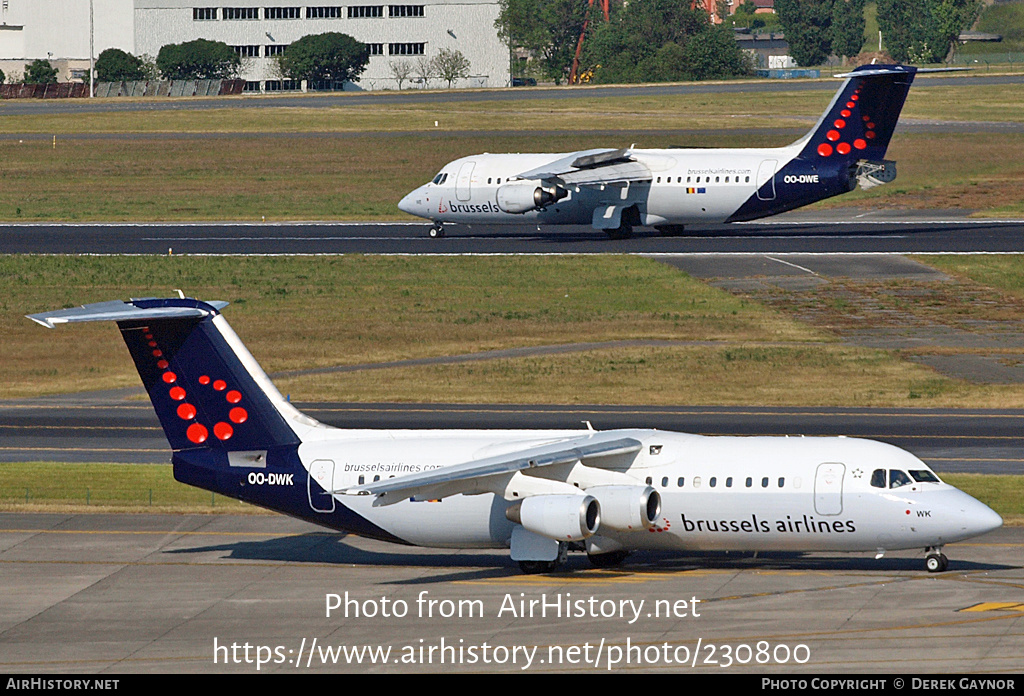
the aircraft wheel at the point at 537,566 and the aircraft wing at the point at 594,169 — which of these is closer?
the aircraft wheel at the point at 537,566

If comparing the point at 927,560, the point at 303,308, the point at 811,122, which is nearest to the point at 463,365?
the point at 303,308

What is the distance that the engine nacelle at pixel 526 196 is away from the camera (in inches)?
3278

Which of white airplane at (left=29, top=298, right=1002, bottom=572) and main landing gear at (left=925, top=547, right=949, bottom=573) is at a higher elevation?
white airplane at (left=29, top=298, right=1002, bottom=572)

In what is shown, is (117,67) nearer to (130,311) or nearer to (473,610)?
(130,311)

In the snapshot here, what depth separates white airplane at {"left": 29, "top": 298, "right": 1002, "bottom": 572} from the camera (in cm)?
3209

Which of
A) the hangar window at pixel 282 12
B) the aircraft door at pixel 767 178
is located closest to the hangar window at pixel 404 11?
the hangar window at pixel 282 12

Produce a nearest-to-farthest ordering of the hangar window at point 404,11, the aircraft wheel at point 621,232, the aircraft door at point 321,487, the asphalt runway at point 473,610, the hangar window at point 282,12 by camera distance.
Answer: the asphalt runway at point 473,610, the aircraft door at point 321,487, the aircraft wheel at point 621,232, the hangar window at point 404,11, the hangar window at point 282,12

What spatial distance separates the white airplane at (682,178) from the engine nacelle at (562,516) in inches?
2038

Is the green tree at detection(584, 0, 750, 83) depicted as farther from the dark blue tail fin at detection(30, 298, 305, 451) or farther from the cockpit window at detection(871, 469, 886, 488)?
the cockpit window at detection(871, 469, 886, 488)

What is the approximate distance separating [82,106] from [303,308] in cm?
9886

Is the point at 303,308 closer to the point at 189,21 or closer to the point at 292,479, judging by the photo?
the point at 292,479

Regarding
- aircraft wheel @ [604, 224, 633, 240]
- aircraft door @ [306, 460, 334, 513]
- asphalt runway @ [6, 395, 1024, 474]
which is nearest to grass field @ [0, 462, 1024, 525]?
asphalt runway @ [6, 395, 1024, 474]

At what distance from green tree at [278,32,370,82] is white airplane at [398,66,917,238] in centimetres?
9957

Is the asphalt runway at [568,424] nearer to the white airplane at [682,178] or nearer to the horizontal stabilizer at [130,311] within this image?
the horizontal stabilizer at [130,311]
